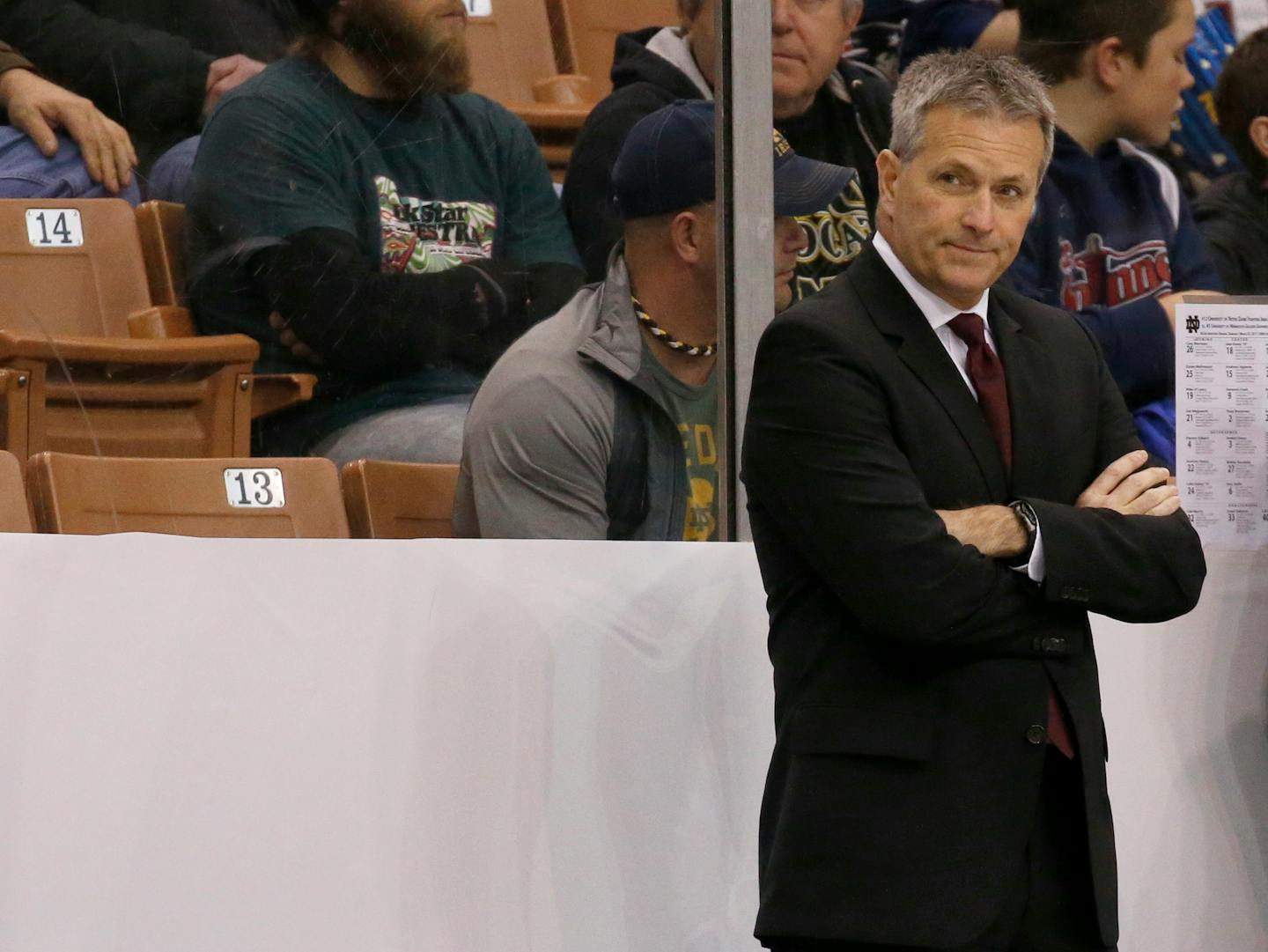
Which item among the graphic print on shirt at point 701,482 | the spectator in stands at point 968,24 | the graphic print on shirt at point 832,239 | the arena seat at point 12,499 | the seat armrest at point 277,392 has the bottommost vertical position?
the graphic print on shirt at point 701,482

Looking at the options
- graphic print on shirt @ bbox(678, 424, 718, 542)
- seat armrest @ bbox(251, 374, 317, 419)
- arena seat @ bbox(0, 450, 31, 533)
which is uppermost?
seat armrest @ bbox(251, 374, 317, 419)

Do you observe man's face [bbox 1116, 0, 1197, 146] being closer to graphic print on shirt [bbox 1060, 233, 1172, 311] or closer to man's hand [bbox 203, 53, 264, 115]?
graphic print on shirt [bbox 1060, 233, 1172, 311]

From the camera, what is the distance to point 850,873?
1653 millimetres

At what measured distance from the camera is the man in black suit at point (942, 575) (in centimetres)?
166

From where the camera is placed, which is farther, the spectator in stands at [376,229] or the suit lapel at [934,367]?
the spectator in stands at [376,229]

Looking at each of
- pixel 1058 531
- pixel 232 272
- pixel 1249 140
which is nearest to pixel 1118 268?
pixel 1249 140

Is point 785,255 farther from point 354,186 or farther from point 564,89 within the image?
point 354,186

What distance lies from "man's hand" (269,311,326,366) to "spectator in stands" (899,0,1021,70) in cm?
129

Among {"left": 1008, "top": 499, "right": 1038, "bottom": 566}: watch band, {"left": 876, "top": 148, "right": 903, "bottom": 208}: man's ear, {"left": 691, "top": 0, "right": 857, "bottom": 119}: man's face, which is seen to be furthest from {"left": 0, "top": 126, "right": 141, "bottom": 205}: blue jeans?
{"left": 1008, "top": 499, "right": 1038, "bottom": 566}: watch band

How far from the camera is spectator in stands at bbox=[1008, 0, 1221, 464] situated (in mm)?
2947

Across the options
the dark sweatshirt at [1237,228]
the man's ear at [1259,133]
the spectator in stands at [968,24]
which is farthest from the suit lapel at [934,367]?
the man's ear at [1259,133]

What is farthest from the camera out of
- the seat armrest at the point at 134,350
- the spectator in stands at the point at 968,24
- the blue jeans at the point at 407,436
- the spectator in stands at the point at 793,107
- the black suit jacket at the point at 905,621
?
Result: the spectator in stands at the point at 968,24

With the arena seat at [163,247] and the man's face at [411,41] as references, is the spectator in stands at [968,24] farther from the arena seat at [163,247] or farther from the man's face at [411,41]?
the arena seat at [163,247]

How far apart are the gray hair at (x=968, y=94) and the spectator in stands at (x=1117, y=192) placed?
3.53 feet
